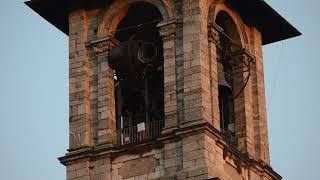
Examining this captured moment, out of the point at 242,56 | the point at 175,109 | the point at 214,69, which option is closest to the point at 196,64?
the point at 214,69

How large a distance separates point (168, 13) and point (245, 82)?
11.8 ft

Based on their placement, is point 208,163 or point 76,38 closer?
point 208,163

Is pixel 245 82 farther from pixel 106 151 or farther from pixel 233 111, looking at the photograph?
pixel 106 151

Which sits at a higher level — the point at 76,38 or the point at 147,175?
the point at 76,38

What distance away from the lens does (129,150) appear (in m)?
56.7

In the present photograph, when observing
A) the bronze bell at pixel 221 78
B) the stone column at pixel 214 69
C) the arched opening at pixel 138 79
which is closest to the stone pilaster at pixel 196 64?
the stone column at pixel 214 69

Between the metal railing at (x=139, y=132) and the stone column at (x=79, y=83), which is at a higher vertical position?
the stone column at (x=79, y=83)

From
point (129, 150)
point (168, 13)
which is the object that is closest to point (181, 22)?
point (168, 13)

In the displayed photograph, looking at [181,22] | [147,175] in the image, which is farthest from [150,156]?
[181,22]

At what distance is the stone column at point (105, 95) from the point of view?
57406 millimetres

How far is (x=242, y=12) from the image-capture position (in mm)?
60438

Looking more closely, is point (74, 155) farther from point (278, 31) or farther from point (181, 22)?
point (278, 31)

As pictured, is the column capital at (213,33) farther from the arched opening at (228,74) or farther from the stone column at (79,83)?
the stone column at (79,83)

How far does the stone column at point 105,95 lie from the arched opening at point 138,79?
10.2 inches
